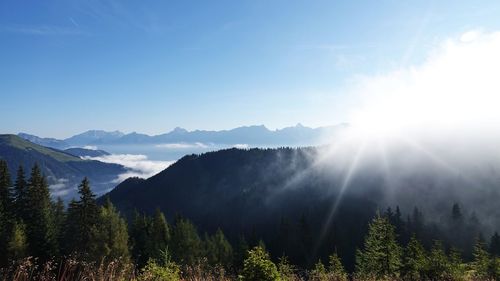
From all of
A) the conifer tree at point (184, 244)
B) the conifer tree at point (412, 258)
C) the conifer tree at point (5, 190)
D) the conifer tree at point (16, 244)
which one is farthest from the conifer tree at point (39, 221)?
the conifer tree at point (412, 258)

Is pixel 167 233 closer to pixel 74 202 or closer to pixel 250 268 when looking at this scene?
pixel 74 202

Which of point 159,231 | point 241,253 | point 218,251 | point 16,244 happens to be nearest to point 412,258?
point 241,253

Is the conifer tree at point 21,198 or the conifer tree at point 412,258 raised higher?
the conifer tree at point 21,198

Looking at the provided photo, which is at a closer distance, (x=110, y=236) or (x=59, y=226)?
(x=110, y=236)

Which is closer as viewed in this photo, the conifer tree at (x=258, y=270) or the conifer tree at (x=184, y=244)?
the conifer tree at (x=258, y=270)

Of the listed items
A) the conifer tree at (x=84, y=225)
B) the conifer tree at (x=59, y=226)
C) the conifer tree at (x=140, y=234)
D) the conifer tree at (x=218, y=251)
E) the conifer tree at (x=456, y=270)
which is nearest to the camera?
the conifer tree at (x=456, y=270)

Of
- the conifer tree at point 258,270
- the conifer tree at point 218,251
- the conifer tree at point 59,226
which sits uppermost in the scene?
the conifer tree at point 258,270

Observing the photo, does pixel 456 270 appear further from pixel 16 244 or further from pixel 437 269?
pixel 16 244

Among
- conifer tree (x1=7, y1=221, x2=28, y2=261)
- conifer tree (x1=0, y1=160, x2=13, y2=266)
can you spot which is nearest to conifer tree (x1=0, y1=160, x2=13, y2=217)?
conifer tree (x1=0, y1=160, x2=13, y2=266)

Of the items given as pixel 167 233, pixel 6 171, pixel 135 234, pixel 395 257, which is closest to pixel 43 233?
pixel 6 171

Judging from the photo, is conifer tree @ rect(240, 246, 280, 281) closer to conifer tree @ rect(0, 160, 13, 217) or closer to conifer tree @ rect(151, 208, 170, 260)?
conifer tree @ rect(0, 160, 13, 217)

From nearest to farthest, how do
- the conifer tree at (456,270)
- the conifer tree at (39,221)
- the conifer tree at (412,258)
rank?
the conifer tree at (456,270) → the conifer tree at (412,258) → the conifer tree at (39,221)

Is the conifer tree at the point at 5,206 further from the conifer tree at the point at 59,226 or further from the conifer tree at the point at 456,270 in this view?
the conifer tree at the point at 456,270

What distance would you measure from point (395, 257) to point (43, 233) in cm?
4052
